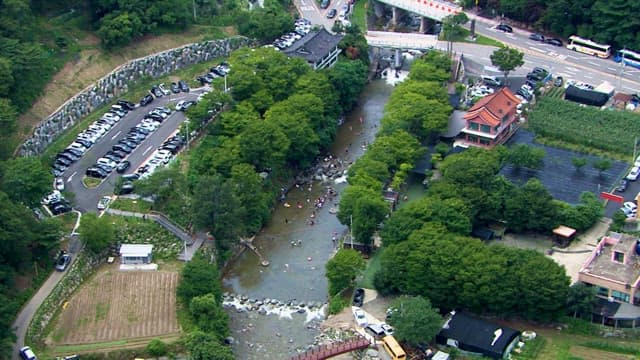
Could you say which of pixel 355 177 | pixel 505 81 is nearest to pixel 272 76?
pixel 355 177

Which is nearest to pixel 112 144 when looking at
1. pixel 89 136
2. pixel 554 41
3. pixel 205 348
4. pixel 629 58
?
pixel 89 136

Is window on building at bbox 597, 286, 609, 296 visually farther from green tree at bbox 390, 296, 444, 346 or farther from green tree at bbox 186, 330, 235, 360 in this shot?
green tree at bbox 186, 330, 235, 360

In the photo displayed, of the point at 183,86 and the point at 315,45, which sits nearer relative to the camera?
the point at 183,86

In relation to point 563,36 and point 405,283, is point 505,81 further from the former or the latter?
point 405,283

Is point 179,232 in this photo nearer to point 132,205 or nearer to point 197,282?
point 132,205

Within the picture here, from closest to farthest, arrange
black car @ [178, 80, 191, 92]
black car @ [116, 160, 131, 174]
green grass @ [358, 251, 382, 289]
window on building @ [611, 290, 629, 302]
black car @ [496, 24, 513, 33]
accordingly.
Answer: window on building @ [611, 290, 629, 302], green grass @ [358, 251, 382, 289], black car @ [116, 160, 131, 174], black car @ [178, 80, 191, 92], black car @ [496, 24, 513, 33]

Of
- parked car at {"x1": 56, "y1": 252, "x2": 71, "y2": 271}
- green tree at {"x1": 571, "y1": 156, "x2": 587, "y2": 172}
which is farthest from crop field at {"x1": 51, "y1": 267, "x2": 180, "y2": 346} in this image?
green tree at {"x1": 571, "y1": 156, "x2": 587, "y2": 172}

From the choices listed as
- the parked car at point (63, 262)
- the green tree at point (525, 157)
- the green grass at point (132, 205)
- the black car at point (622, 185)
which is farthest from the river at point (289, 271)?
the black car at point (622, 185)
